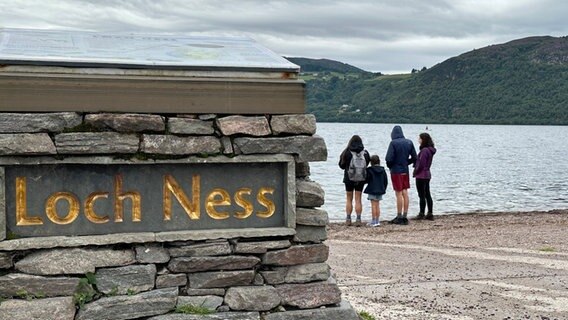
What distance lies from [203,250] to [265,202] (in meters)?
0.50

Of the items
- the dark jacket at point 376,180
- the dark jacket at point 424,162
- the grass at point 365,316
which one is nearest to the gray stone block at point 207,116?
the grass at point 365,316

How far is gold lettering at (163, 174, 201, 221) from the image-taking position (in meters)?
4.65

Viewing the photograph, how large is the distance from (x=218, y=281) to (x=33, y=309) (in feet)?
3.57

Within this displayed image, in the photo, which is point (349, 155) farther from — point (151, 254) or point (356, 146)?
point (151, 254)

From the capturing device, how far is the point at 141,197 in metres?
4.62

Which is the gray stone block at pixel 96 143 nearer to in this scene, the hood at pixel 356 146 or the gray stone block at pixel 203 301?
the gray stone block at pixel 203 301

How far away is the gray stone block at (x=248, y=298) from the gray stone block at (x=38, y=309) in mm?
949

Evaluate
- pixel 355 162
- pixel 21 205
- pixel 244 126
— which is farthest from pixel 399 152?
pixel 21 205

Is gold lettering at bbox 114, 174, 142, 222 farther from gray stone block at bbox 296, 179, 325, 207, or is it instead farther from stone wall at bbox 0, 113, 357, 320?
gray stone block at bbox 296, 179, 325, 207

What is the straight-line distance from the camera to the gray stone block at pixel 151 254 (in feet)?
14.9

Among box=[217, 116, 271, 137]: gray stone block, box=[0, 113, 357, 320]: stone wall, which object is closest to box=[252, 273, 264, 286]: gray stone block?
box=[0, 113, 357, 320]: stone wall

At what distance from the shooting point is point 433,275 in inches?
324

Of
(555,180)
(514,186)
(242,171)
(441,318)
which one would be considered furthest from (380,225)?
(555,180)

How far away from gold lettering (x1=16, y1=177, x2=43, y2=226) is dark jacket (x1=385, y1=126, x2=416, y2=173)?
10.2 meters
